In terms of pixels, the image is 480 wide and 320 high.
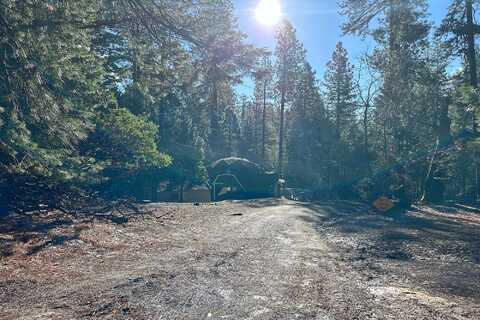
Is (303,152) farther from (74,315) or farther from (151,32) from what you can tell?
(74,315)

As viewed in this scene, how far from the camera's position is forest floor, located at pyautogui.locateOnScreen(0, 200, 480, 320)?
456 centimetres

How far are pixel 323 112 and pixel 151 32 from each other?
40964 mm

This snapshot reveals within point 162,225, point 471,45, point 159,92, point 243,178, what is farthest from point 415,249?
point 243,178

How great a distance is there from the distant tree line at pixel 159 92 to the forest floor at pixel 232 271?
83.5 inches

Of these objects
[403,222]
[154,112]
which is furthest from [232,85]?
[154,112]

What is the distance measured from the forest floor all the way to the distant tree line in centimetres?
212

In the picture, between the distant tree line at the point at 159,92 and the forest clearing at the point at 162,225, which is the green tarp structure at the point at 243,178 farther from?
the forest clearing at the point at 162,225

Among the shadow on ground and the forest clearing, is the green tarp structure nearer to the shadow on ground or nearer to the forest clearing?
the forest clearing

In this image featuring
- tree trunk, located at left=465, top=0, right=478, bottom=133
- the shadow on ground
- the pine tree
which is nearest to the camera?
the shadow on ground

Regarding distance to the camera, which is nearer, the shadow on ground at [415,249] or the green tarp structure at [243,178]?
the shadow on ground at [415,249]

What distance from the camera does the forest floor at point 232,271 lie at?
4562 mm

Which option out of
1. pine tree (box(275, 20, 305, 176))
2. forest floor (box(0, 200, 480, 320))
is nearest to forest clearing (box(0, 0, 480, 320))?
forest floor (box(0, 200, 480, 320))

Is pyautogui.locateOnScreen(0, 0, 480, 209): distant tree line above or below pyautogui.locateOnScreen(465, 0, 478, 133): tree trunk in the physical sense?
below

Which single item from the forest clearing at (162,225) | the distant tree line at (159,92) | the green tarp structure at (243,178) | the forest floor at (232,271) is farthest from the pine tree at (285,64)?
the forest floor at (232,271)
